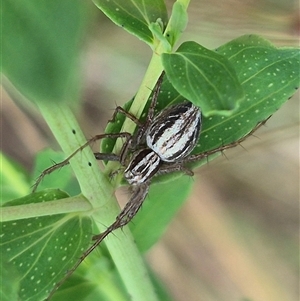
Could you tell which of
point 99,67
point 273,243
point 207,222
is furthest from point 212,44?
point 273,243

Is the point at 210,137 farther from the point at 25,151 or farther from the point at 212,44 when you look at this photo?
the point at 25,151

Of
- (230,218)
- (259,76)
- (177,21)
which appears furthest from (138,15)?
(230,218)

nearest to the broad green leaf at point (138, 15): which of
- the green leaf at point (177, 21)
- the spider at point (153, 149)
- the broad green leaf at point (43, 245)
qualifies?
the green leaf at point (177, 21)

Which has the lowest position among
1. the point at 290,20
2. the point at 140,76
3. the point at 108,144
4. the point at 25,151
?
the point at 108,144

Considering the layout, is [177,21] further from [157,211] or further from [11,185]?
[11,185]

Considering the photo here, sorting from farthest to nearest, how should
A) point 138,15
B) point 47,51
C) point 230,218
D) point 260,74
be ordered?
point 230,218 < point 260,74 < point 138,15 < point 47,51

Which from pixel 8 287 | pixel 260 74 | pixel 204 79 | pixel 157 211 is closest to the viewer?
pixel 8 287
